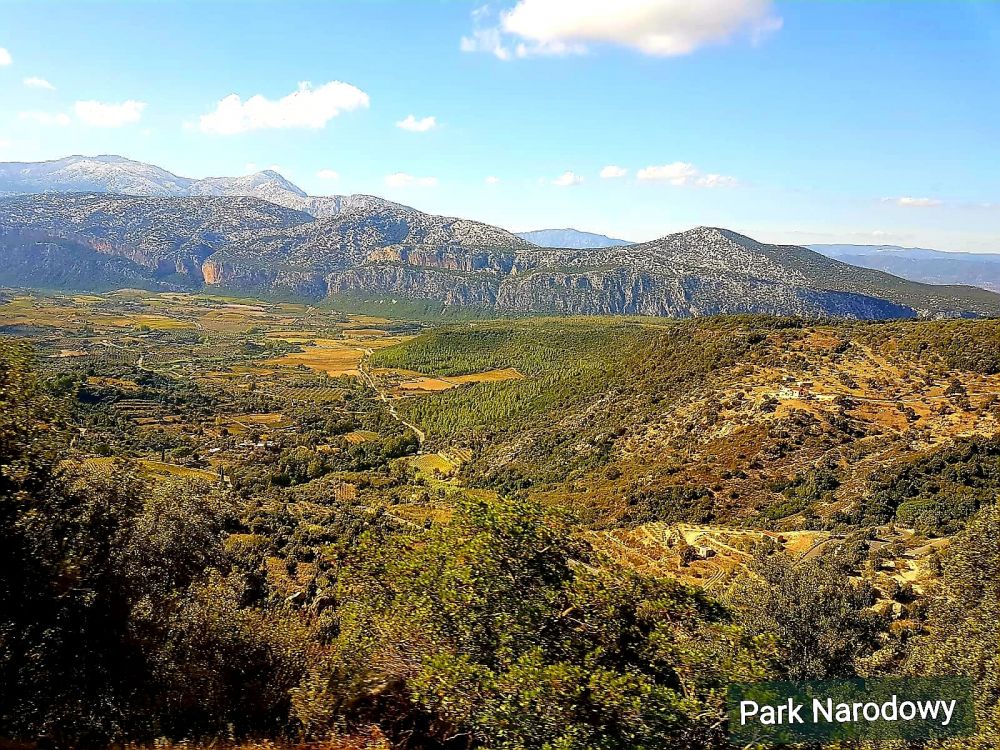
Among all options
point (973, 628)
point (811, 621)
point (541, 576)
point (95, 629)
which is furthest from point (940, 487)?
point (95, 629)

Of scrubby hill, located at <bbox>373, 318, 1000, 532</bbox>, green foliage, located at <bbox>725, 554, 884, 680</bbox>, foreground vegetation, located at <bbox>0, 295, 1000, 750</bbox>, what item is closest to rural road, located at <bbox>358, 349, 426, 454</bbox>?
scrubby hill, located at <bbox>373, 318, 1000, 532</bbox>

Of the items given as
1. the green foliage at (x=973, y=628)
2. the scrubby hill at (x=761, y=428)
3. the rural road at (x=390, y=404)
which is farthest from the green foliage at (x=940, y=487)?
the rural road at (x=390, y=404)

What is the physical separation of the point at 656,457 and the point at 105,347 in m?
190

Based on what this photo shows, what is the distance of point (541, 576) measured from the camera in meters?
19.8

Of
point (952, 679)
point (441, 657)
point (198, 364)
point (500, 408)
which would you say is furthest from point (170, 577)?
point (198, 364)

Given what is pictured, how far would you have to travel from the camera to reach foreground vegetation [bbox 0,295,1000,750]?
16109mm

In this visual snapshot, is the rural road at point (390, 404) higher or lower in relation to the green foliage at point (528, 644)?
lower

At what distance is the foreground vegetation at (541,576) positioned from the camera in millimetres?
16109

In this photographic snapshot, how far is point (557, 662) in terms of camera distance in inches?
626

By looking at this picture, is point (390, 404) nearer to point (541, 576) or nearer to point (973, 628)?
point (541, 576)

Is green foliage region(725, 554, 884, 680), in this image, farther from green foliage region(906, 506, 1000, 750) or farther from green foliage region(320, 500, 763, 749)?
A: green foliage region(320, 500, 763, 749)

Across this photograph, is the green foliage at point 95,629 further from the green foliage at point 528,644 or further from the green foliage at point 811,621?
the green foliage at point 811,621

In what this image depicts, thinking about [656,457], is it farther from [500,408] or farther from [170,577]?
[170,577]

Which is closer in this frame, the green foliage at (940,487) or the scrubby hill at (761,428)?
the green foliage at (940,487)
